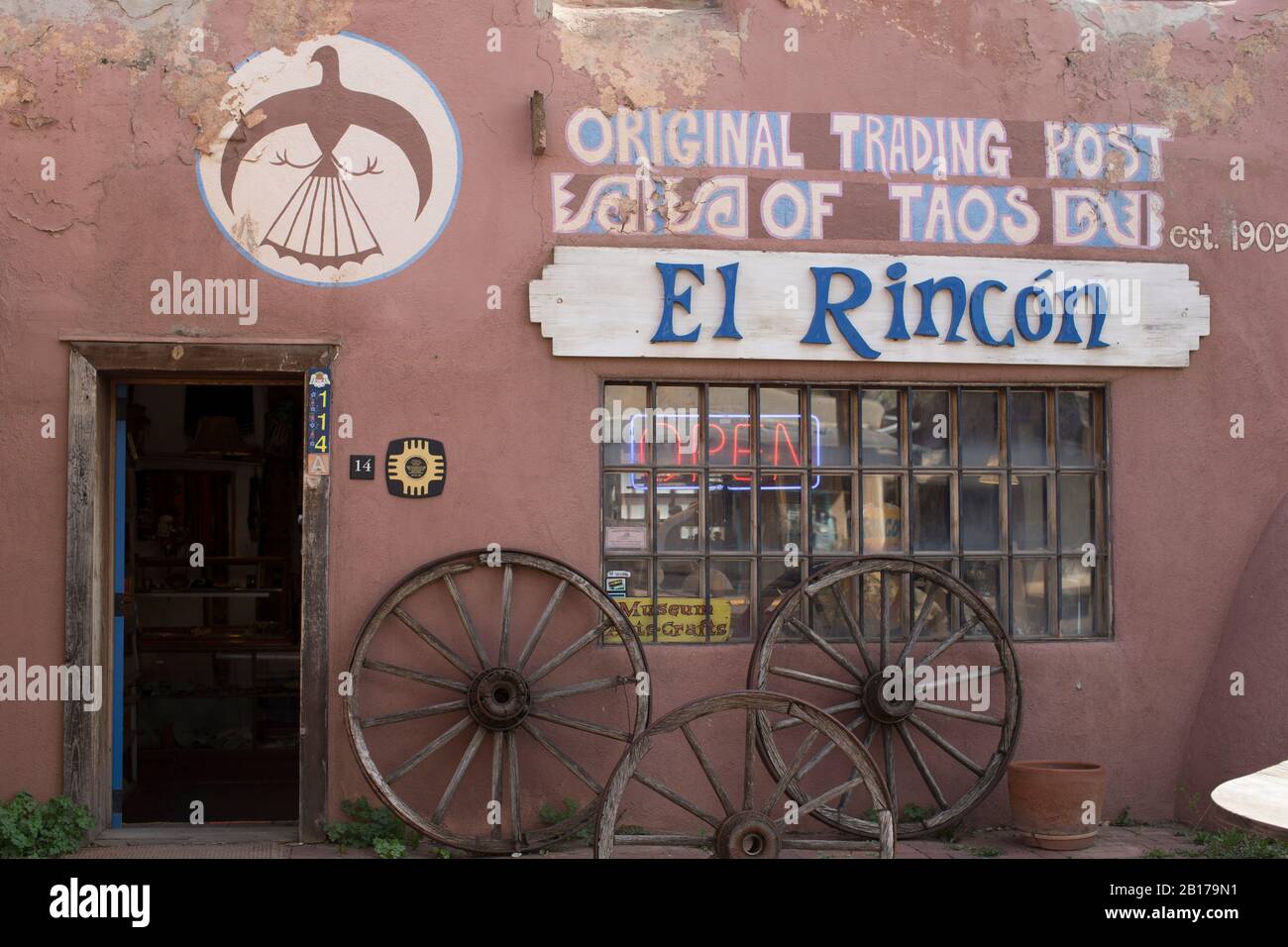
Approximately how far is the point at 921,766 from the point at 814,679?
0.71m

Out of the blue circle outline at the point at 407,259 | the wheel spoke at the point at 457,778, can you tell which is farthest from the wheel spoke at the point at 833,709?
the blue circle outline at the point at 407,259

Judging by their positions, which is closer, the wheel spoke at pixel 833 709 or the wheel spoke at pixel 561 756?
the wheel spoke at pixel 561 756

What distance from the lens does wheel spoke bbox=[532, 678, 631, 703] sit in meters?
6.19

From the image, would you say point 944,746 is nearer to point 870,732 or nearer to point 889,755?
point 889,755

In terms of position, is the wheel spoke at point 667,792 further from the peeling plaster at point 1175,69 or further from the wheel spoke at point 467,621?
the peeling plaster at point 1175,69

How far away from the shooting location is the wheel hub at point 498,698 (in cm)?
609

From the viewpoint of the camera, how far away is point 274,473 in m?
9.97

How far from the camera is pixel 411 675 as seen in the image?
6137mm

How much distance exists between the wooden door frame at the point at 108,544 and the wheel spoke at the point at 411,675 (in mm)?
272

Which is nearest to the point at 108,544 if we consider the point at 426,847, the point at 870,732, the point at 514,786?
the point at 426,847

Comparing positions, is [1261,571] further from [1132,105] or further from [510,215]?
[510,215]
